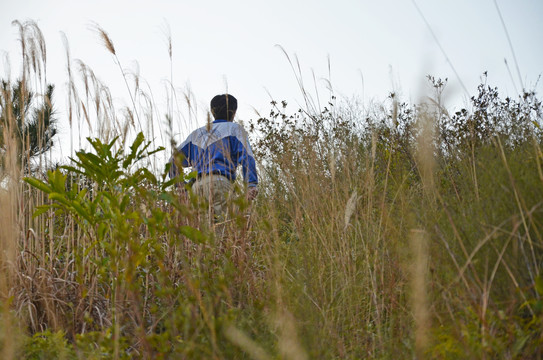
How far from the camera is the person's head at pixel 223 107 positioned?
3685mm

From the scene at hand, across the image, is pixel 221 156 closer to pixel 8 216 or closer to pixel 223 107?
pixel 223 107

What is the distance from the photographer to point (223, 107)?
3.63 meters

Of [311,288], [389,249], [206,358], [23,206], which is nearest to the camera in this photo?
[206,358]

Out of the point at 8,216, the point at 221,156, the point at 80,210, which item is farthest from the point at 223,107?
the point at 80,210

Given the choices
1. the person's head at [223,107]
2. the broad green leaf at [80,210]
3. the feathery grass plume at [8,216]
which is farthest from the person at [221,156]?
the broad green leaf at [80,210]

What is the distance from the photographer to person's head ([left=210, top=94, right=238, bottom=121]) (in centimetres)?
368

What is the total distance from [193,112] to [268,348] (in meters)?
1.87

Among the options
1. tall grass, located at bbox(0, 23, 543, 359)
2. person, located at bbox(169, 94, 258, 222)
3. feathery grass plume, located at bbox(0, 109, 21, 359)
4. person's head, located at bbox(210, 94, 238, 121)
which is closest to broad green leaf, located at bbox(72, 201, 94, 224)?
tall grass, located at bbox(0, 23, 543, 359)

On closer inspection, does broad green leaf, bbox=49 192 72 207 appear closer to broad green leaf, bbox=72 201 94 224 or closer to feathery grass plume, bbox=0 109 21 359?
broad green leaf, bbox=72 201 94 224

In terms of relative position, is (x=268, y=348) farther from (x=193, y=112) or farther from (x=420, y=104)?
(x=193, y=112)

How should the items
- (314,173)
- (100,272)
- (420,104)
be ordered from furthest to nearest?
(314,173), (100,272), (420,104)

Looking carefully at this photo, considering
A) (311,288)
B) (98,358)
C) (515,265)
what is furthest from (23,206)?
(515,265)

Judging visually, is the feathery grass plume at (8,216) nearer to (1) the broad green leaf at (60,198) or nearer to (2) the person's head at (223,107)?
(1) the broad green leaf at (60,198)

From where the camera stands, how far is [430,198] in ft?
6.46
